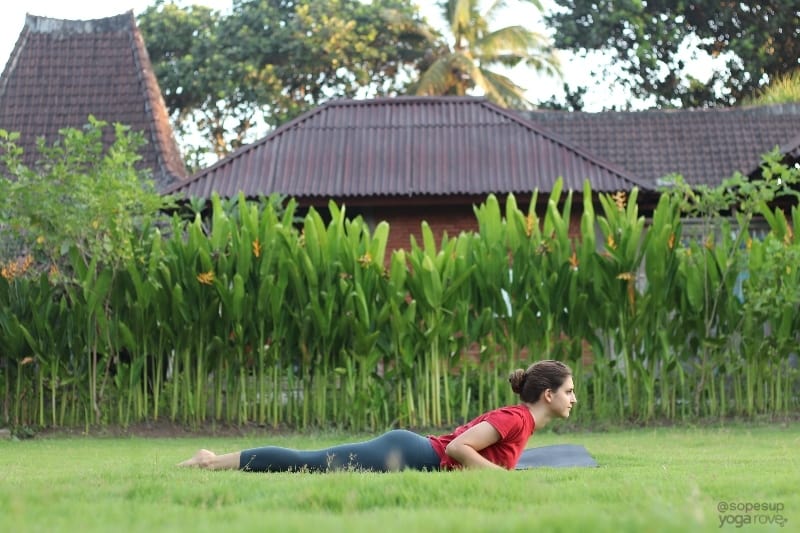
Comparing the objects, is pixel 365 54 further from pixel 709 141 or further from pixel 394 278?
pixel 394 278

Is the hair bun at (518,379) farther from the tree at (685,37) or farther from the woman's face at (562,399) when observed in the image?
the tree at (685,37)

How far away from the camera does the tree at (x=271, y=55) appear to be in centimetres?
3138

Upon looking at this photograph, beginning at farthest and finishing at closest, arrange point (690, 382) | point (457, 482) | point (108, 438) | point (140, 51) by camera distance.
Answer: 1. point (140, 51)
2. point (690, 382)
3. point (108, 438)
4. point (457, 482)

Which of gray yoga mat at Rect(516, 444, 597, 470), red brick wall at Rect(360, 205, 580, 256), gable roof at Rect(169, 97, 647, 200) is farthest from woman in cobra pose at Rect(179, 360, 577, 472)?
red brick wall at Rect(360, 205, 580, 256)

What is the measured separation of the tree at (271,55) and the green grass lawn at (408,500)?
26.1m

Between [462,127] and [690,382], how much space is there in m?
7.69

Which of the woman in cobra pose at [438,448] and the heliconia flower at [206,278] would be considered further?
the heliconia flower at [206,278]

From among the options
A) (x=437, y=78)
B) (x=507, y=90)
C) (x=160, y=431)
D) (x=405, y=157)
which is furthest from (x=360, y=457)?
(x=507, y=90)

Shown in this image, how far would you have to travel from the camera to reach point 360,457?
18.8 feet

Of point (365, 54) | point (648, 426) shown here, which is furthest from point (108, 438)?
point (365, 54)

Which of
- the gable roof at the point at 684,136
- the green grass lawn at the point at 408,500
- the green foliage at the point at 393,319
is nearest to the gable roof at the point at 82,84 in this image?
the gable roof at the point at 684,136

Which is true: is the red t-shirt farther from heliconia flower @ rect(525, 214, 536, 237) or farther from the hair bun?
heliconia flower @ rect(525, 214, 536, 237)

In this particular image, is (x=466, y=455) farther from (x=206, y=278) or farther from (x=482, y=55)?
(x=482, y=55)

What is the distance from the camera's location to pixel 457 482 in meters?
4.39
